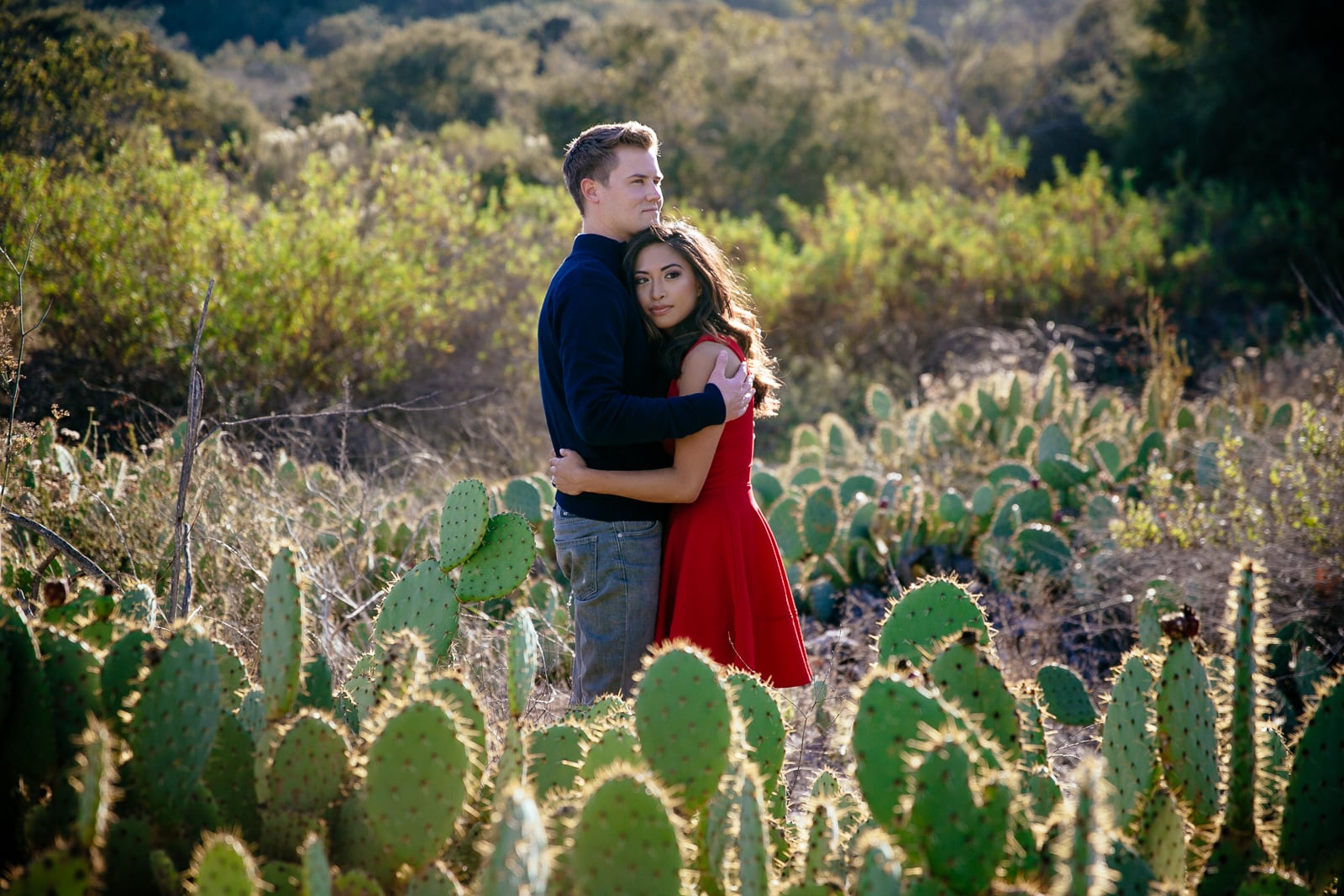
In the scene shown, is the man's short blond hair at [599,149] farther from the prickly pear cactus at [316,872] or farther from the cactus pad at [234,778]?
the prickly pear cactus at [316,872]

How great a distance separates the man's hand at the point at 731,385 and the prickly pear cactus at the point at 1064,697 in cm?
142

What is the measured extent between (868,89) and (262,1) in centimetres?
1929

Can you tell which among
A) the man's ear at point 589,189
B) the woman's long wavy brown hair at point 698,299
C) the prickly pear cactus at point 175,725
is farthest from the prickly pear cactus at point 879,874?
the man's ear at point 589,189

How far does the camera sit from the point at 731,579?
8.36ft

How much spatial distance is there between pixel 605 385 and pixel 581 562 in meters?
0.49

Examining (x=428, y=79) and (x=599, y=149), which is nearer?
(x=599, y=149)

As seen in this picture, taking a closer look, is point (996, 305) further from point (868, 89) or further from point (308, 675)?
point (308, 675)

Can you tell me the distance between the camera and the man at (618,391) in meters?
2.49

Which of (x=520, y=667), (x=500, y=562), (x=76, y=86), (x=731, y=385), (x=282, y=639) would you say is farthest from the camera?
(x=76, y=86)

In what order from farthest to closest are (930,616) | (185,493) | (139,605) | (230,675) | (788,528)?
1. (788,528)
2. (185,493)
3. (930,616)
4. (139,605)
5. (230,675)

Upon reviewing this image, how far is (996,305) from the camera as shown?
10234mm

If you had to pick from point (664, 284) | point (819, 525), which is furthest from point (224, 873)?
point (819, 525)

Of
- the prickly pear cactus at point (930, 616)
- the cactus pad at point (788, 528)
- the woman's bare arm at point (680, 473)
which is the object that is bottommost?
the prickly pear cactus at point (930, 616)

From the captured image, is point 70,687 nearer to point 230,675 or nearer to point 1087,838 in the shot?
point 230,675
